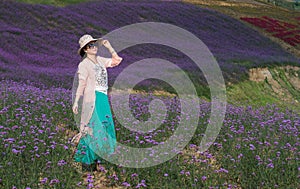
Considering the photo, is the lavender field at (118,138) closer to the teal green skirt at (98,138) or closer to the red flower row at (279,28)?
the teal green skirt at (98,138)

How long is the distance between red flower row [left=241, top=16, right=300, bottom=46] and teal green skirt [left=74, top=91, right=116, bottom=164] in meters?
28.4

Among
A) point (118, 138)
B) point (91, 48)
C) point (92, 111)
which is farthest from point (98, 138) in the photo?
point (91, 48)

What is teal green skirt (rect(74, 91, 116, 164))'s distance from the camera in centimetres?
585

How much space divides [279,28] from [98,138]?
31561 millimetres

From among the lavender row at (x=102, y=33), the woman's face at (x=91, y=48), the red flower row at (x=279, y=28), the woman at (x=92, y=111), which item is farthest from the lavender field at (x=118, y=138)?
the red flower row at (x=279, y=28)

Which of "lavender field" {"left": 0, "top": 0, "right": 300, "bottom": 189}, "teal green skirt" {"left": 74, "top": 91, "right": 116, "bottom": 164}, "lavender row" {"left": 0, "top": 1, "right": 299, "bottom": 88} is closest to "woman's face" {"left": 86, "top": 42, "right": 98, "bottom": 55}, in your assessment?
"teal green skirt" {"left": 74, "top": 91, "right": 116, "bottom": 164}

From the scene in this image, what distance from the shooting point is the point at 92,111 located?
6.02m

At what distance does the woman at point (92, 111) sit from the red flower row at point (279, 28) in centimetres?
2828

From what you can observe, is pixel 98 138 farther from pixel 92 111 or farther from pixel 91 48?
pixel 91 48

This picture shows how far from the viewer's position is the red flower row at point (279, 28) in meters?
32.8

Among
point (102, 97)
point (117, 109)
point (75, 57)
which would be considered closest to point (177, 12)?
point (75, 57)

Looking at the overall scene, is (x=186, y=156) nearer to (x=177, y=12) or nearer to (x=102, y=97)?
(x=102, y=97)

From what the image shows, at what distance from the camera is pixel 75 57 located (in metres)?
16.9

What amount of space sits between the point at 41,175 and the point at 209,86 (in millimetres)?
11256
